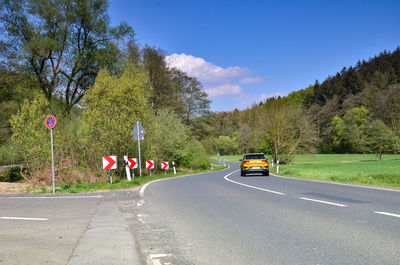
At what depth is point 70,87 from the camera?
28984 millimetres

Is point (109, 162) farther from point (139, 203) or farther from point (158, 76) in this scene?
point (158, 76)

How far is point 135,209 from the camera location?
9.00 m

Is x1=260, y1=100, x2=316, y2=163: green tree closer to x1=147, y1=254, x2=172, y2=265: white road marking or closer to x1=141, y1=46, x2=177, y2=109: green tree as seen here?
x1=141, y1=46, x2=177, y2=109: green tree

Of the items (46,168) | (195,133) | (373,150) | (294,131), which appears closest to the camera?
(46,168)

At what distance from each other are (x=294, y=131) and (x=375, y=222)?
44532 mm

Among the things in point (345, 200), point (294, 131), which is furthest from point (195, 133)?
point (345, 200)

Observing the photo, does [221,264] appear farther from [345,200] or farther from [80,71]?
[80,71]

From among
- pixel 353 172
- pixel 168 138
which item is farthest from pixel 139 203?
pixel 168 138

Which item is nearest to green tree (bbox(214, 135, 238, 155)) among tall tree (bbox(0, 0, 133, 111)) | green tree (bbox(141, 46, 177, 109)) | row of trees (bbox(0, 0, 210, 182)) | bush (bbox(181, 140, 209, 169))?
bush (bbox(181, 140, 209, 169))

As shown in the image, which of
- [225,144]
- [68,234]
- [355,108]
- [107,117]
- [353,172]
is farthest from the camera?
[225,144]

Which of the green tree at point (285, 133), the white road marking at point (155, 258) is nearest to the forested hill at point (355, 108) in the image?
the green tree at point (285, 133)

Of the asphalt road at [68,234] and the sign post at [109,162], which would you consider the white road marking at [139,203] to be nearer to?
the asphalt road at [68,234]

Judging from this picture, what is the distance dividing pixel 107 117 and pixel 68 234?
16500mm

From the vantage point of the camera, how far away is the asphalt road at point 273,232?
441 cm
